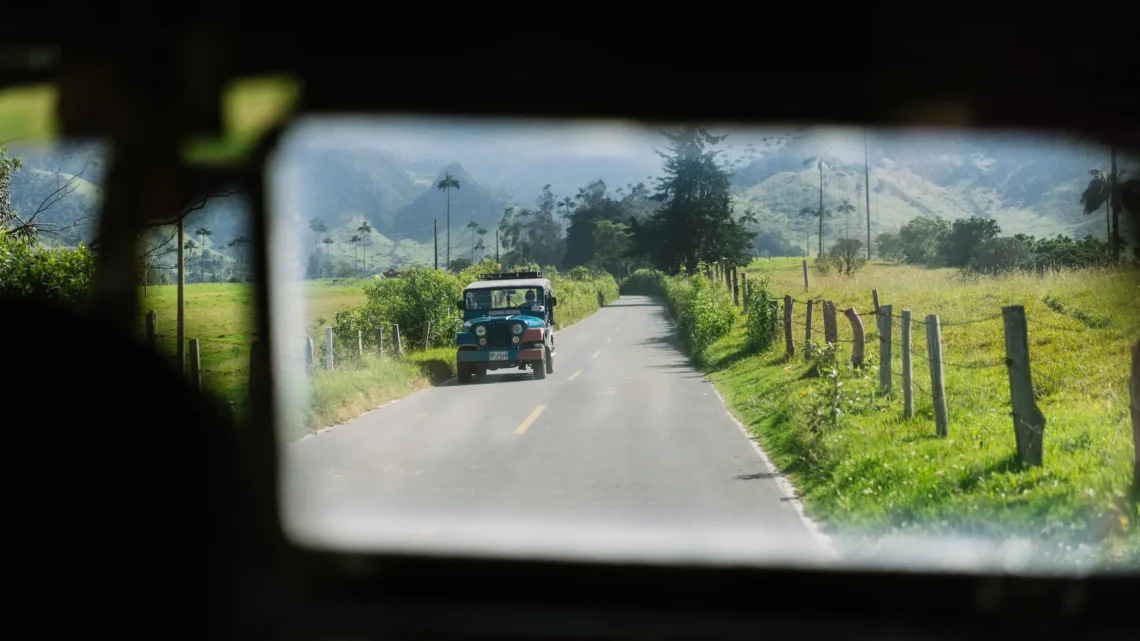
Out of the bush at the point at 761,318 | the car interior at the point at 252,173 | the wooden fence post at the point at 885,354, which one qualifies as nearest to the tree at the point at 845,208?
the wooden fence post at the point at 885,354

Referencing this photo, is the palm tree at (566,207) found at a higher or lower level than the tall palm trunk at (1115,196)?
higher

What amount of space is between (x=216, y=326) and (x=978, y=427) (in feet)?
20.9

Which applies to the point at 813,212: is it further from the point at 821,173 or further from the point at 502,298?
the point at 502,298

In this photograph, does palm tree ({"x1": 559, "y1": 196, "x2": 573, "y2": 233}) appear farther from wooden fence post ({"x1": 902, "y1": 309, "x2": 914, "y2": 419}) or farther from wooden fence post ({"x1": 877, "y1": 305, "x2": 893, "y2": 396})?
A: wooden fence post ({"x1": 902, "y1": 309, "x2": 914, "y2": 419})

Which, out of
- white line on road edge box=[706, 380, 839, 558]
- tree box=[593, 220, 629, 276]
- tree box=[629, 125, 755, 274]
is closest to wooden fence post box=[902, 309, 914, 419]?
white line on road edge box=[706, 380, 839, 558]

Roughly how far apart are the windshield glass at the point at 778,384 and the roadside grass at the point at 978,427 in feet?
0.13

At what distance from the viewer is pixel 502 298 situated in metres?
21.0

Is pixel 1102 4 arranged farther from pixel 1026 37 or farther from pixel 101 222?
pixel 101 222

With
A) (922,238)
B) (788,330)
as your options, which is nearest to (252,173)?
(922,238)

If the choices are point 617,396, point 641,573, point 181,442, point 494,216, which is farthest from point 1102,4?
point 617,396

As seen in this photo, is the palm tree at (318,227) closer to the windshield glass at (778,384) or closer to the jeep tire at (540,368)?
the windshield glass at (778,384)

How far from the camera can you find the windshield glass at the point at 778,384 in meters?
6.18

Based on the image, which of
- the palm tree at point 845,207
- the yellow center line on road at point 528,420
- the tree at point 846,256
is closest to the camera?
the palm tree at point 845,207

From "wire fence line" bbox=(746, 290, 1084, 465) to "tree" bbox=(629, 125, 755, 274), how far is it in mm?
1827
